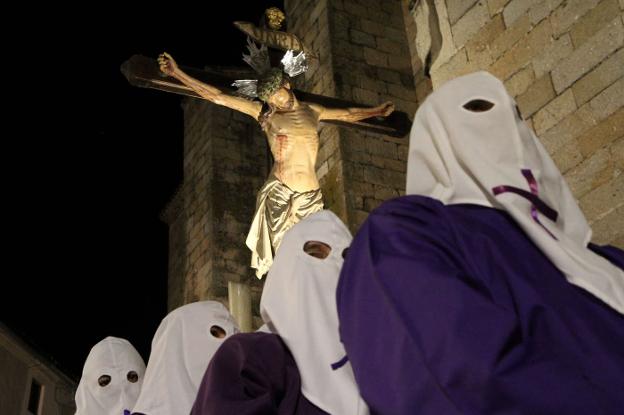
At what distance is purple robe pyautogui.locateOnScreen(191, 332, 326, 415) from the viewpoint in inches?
90.1

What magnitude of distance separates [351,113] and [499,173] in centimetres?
525

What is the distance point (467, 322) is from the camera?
1.54m

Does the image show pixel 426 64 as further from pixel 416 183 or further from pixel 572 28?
pixel 416 183

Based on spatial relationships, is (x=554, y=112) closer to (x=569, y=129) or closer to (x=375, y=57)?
(x=569, y=129)

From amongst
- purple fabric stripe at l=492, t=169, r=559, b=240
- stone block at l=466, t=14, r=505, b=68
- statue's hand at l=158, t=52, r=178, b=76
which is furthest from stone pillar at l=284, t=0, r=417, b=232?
purple fabric stripe at l=492, t=169, r=559, b=240

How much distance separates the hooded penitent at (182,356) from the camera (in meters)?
3.26

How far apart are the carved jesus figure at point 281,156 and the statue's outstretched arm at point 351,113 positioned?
7 cm

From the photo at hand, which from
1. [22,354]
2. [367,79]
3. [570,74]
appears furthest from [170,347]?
[22,354]

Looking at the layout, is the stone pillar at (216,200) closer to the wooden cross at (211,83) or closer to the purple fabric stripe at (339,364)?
the wooden cross at (211,83)

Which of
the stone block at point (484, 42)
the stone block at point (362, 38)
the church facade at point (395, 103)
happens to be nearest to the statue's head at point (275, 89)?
the church facade at point (395, 103)

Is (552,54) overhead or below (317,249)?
overhead

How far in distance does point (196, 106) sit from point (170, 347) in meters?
9.08

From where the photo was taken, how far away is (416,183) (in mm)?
2031

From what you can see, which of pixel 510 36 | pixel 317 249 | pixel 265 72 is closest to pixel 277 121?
pixel 265 72
